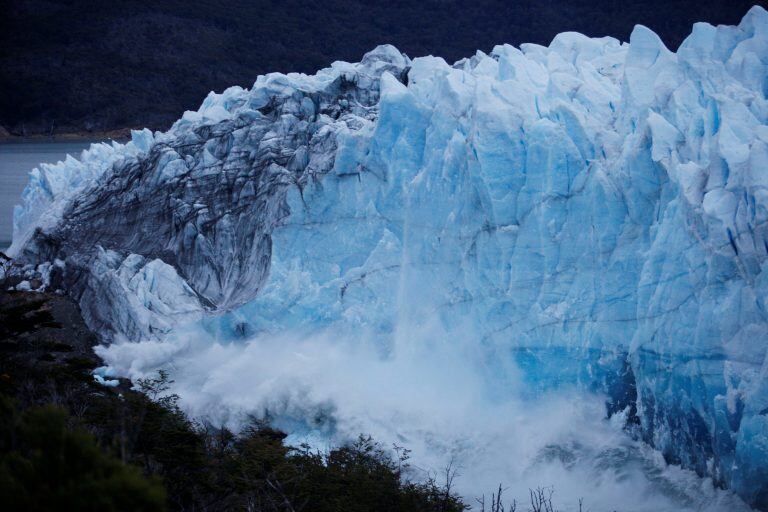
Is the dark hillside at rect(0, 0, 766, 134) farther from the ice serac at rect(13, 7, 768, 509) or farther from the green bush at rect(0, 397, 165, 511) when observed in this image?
the green bush at rect(0, 397, 165, 511)

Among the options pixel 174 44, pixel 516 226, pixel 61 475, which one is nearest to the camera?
pixel 61 475

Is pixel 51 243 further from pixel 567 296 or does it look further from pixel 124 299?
pixel 567 296

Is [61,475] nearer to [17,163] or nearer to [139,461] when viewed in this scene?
[139,461]

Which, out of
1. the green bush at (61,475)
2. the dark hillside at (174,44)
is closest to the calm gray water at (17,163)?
the dark hillside at (174,44)

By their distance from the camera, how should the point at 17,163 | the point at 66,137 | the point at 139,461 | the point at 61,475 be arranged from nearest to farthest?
the point at 61,475, the point at 139,461, the point at 17,163, the point at 66,137

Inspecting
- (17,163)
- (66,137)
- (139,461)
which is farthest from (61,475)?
(66,137)

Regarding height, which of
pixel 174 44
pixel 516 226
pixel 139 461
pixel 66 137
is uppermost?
pixel 174 44

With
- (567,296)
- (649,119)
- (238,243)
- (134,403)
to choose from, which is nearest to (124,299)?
(238,243)

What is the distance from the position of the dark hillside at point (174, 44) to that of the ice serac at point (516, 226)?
25.6 m

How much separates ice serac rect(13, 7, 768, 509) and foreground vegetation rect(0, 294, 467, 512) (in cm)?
278

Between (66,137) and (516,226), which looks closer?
(516,226)

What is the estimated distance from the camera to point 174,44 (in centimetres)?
4816

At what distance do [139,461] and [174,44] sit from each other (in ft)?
143

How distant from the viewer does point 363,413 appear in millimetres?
12555
